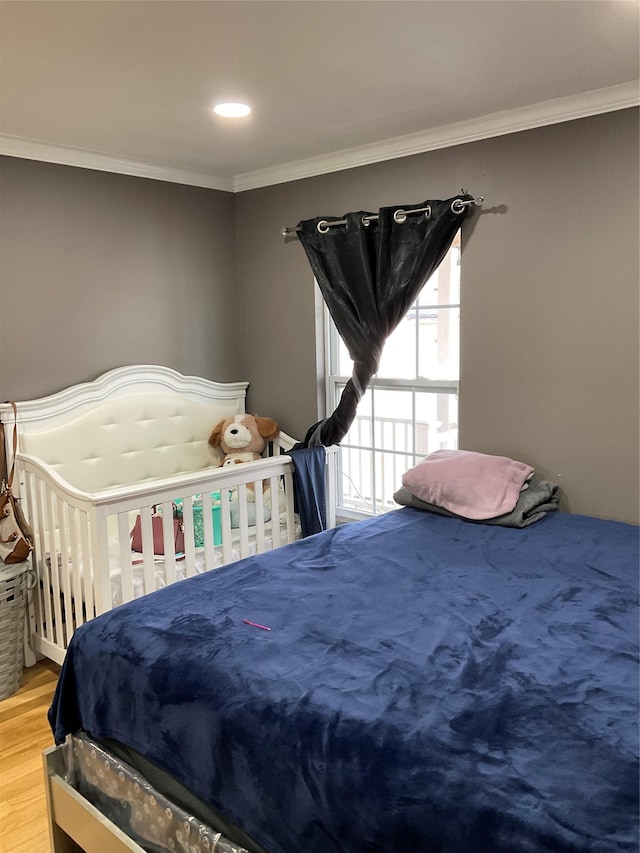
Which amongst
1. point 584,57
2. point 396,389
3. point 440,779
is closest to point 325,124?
point 584,57

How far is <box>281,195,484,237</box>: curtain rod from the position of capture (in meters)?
3.11

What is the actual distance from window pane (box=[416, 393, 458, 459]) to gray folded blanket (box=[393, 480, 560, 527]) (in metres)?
0.54

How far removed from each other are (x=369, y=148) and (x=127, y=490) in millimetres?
1998

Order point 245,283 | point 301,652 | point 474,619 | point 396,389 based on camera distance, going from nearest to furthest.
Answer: point 301,652, point 474,619, point 396,389, point 245,283

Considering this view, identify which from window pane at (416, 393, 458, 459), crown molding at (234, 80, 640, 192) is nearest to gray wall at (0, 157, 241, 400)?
crown molding at (234, 80, 640, 192)

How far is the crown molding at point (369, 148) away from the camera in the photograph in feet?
8.84

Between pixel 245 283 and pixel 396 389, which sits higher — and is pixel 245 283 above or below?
above

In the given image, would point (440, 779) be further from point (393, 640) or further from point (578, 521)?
point (578, 521)

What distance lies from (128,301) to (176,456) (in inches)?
34.2

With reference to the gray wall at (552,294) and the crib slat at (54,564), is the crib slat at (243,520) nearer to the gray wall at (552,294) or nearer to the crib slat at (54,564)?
the crib slat at (54,564)

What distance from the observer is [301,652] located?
1.71m

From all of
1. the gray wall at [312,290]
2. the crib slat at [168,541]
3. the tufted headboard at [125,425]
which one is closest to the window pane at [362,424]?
the gray wall at [312,290]

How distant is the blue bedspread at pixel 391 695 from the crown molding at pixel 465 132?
1.67m

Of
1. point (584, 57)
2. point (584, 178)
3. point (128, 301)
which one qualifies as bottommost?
point (128, 301)
